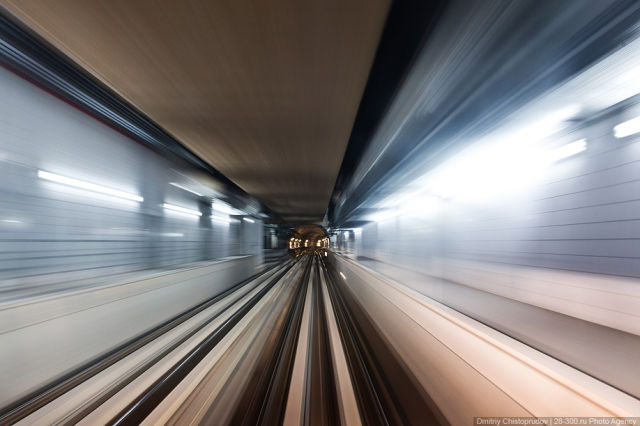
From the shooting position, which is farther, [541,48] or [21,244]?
[21,244]

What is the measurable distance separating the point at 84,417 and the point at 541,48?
435 centimetres

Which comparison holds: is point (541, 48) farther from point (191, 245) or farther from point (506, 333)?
point (191, 245)

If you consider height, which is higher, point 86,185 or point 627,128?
point 86,185

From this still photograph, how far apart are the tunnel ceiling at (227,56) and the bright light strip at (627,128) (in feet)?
5.37

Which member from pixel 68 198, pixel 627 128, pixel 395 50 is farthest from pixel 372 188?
pixel 68 198

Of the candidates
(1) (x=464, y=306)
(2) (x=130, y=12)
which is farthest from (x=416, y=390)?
(2) (x=130, y=12)

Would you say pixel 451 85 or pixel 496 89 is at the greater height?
pixel 451 85

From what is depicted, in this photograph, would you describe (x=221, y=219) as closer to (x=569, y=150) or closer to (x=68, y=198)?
(x=68, y=198)

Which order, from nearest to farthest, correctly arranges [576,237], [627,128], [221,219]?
[627,128], [576,237], [221,219]

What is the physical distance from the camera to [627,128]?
1.13 meters

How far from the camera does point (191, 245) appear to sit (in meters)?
6.51

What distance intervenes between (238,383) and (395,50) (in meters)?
4.40

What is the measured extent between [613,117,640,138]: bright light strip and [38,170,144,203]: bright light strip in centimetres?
513

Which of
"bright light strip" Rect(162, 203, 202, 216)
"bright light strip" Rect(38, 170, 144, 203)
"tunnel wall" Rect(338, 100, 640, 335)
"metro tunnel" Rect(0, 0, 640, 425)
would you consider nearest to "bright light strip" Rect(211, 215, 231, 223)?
"bright light strip" Rect(162, 203, 202, 216)
